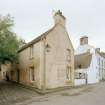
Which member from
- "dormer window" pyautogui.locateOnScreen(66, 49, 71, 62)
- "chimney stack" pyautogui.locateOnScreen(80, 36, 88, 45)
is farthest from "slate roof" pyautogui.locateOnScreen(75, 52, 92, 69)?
"dormer window" pyautogui.locateOnScreen(66, 49, 71, 62)

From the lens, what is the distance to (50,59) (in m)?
25.6

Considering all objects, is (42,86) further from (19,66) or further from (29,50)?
(19,66)

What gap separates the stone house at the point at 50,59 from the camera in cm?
2470

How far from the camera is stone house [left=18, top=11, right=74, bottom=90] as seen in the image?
24.7 meters

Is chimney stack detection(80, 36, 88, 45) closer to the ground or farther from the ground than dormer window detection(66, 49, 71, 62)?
farther from the ground

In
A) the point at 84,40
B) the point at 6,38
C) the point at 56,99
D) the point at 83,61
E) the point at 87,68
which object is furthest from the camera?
the point at 84,40

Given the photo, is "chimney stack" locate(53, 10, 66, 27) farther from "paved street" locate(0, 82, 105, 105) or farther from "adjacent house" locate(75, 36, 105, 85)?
"paved street" locate(0, 82, 105, 105)

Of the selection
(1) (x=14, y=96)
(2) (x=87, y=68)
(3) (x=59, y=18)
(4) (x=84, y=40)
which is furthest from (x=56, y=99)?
(4) (x=84, y=40)

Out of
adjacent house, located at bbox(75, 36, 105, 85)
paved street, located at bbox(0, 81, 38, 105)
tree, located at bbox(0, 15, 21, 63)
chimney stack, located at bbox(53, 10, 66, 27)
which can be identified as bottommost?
paved street, located at bbox(0, 81, 38, 105)

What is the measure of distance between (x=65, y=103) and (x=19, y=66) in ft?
60.8

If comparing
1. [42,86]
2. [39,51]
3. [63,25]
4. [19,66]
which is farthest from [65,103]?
[19,66]

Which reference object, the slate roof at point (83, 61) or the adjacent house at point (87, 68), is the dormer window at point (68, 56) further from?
the slate roof at point (83, 61)

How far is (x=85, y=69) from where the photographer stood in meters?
37.5

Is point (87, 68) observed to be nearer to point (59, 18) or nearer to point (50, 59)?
point (59, 18)
